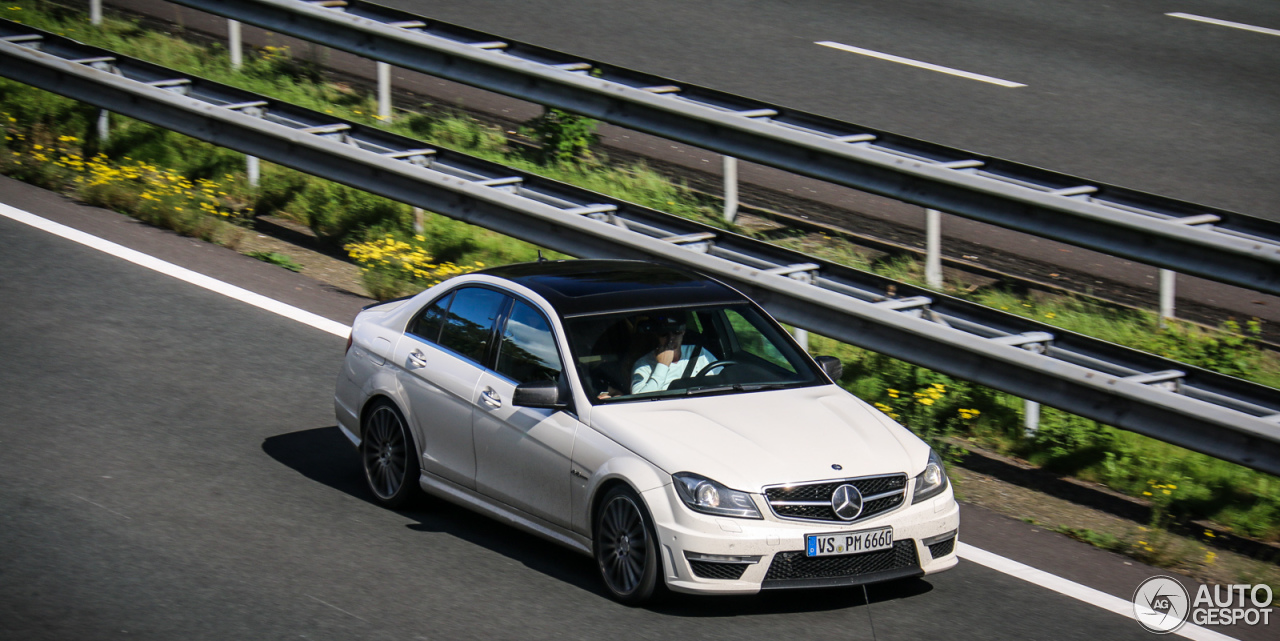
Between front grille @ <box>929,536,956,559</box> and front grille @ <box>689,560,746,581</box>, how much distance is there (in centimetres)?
101

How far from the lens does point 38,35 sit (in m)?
14.4

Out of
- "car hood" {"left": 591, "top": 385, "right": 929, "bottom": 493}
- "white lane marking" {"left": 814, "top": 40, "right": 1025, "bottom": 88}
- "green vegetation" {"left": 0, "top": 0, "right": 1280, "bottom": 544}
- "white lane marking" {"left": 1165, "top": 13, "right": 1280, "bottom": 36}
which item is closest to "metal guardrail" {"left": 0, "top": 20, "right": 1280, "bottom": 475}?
"green vegetation" {"left": 0, "top": 0, "right": 1280, "bottom": 544}

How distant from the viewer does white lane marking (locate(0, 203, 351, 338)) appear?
1106 cm

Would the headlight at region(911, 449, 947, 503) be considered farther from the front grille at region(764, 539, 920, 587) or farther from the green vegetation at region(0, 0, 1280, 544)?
the green vegetation at region(0, 0, 1280, 544)

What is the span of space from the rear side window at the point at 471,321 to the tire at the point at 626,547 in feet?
4.54

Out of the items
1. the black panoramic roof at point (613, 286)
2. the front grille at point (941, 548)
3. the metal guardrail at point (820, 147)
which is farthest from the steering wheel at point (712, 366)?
the metal guardrail at point (820, 147)

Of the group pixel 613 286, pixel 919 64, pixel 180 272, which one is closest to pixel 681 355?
pixel 613 286

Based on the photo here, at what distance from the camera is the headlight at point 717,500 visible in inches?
257

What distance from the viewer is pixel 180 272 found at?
38.8ft

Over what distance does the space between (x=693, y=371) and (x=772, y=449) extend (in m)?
0.93

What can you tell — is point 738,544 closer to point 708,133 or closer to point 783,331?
point 783,331

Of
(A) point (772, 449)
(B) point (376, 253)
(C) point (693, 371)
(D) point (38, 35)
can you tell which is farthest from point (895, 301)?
(D) point (38, 35)

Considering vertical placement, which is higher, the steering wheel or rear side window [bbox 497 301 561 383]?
rear side window [bbox 497 301 561 383]

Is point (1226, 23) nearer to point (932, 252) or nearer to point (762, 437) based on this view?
point (932, 252)
